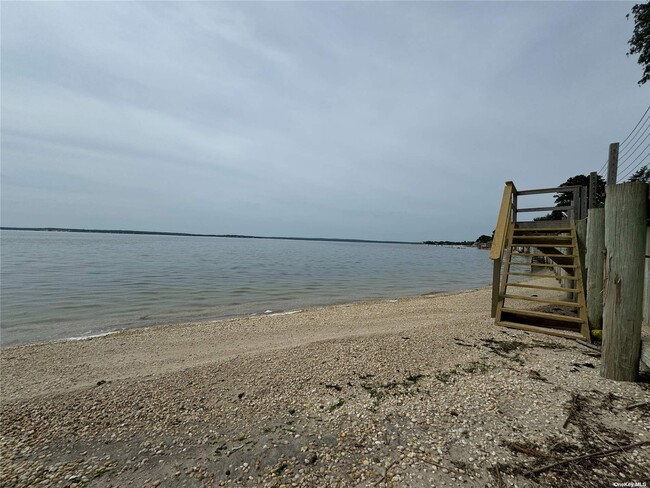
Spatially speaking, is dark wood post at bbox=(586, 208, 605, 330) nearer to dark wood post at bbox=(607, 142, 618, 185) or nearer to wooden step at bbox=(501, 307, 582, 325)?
wooden step at bbox=(501, 307, 582, 325)

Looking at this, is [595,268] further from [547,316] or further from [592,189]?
[592,189]

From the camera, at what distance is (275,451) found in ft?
7.34

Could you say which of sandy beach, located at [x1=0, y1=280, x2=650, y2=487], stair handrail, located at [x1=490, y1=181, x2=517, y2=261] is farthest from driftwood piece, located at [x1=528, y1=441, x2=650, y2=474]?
stair handrail, located at [x1=490, y1=181, x2=517, y2=261]

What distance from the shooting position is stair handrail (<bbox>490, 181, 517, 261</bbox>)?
5.94 metres

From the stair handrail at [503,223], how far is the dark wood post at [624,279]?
8.86 ft

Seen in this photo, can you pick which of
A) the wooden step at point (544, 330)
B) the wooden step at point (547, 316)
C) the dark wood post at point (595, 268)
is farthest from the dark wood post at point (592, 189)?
the wooden step at point (544, 330)

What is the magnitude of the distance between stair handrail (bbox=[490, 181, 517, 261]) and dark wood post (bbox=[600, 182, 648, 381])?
2.70 m

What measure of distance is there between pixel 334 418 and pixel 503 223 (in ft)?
19.0

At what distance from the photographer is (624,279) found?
3068 mm

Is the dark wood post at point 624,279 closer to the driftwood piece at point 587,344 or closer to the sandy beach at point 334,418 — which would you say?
the sandy beach at point 334,418

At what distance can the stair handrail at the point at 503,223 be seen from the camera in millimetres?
5936

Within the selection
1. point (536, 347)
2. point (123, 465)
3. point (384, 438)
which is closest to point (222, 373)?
point (123, 465)

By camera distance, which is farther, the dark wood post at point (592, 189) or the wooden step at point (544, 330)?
the dark wood post at point (592, 189)

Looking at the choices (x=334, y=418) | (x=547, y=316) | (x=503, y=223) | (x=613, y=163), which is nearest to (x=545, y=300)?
(x=547, y=316)
